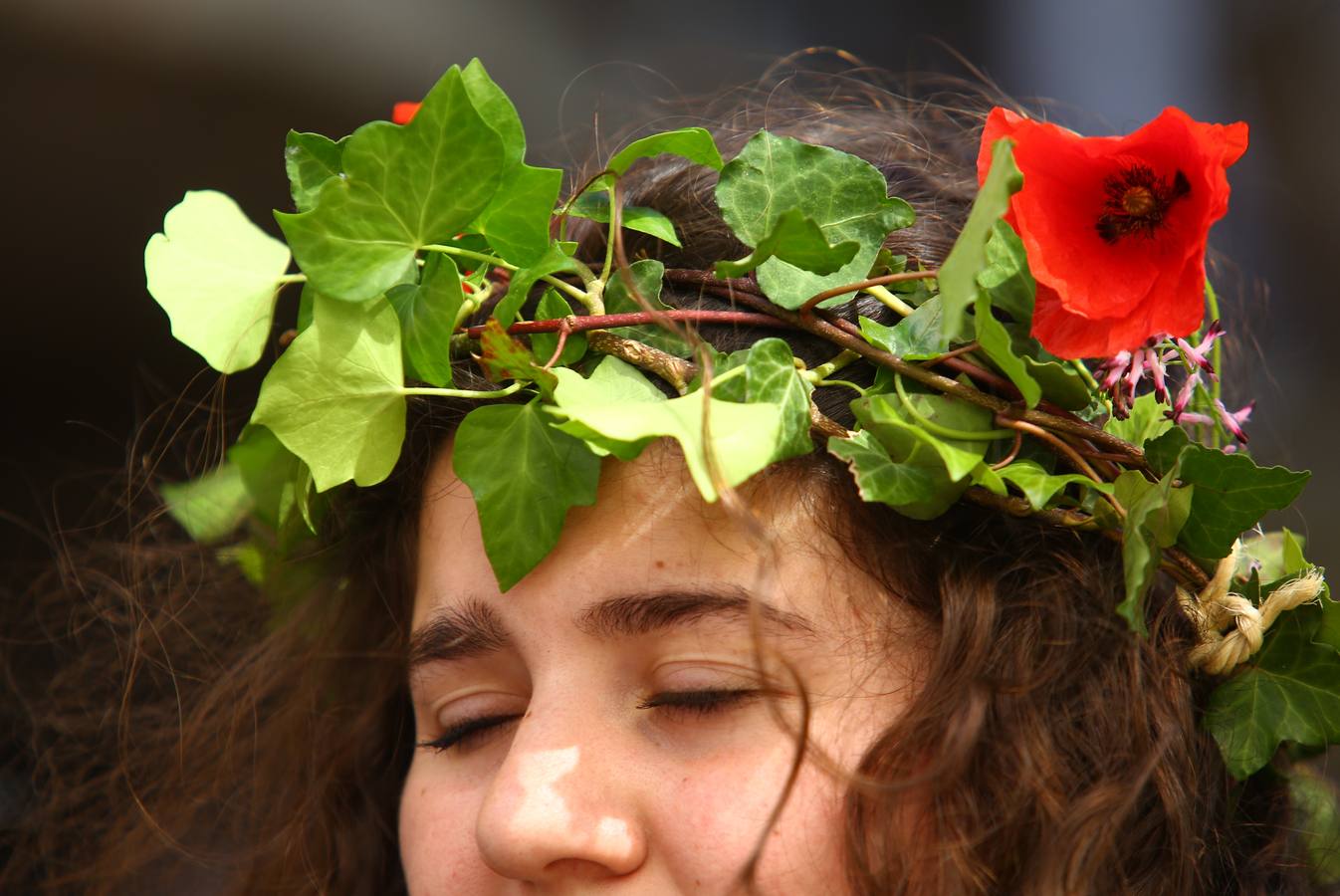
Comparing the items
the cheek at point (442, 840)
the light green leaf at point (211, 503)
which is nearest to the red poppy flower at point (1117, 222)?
the cheek at point (442, 840)

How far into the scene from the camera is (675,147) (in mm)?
995

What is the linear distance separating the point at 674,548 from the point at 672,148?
0.32m

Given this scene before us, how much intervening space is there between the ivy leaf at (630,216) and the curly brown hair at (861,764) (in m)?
0.06

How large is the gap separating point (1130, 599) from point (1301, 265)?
2.89 meters

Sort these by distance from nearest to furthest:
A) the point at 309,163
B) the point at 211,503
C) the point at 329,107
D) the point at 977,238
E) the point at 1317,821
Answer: the point at 977,238 < the point at 309,163 < the point at 1317,821 < the point at 211,503 < the point at 329,107

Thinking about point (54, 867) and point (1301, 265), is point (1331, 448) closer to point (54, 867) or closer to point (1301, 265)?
point (1301, 265)

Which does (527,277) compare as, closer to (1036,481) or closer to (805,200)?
(805,200)

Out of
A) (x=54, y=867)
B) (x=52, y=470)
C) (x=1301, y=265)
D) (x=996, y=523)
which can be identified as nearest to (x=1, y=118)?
(x=52, y=470)

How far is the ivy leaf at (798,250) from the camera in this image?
2.97 ft

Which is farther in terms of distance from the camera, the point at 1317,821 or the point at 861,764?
the point at 1317,821

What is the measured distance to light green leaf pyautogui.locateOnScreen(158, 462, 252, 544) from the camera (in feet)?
4.77

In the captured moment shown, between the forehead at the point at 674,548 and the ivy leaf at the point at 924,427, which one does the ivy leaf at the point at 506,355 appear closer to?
the forehead at the point at 674,548

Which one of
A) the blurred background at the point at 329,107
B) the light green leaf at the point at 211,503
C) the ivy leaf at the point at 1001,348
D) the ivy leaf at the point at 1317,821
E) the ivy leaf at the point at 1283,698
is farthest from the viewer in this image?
the blurred background at the point at 329,107

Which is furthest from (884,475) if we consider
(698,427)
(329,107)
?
(329,107)
